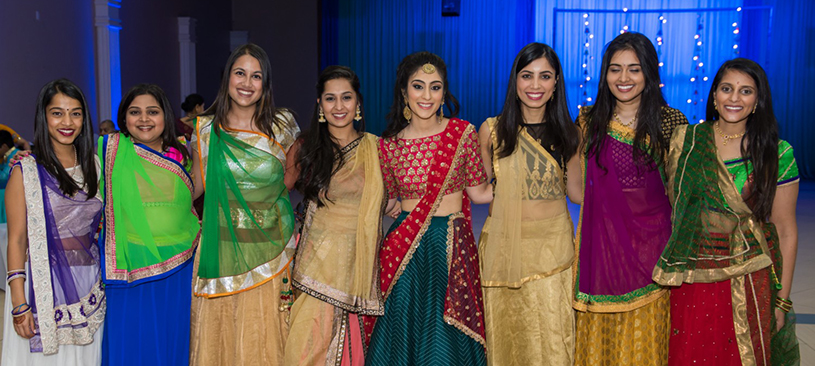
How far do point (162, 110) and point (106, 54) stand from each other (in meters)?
5.69

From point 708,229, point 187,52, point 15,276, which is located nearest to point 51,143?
point 15,276

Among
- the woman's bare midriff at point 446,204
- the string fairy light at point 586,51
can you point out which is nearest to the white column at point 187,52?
the string fairy light at point 586,51

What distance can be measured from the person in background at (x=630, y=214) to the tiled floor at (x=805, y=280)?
4.24 feet

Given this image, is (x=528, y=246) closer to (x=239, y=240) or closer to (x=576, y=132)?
(x=576, y=132)

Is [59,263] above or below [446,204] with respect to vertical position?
below

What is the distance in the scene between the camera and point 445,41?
37.2 ft

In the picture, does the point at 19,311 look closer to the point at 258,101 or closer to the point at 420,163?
the point at 258,101

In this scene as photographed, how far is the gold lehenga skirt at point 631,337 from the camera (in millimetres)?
2377

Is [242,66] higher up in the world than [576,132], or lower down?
higher up

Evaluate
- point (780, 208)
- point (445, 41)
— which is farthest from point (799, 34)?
point (780, 208)

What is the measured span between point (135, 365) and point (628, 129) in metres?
2.00

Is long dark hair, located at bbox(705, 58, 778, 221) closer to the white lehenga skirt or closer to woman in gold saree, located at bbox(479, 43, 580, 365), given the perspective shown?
woman in gold saree, located at bbox(479, 43, 580, 365)

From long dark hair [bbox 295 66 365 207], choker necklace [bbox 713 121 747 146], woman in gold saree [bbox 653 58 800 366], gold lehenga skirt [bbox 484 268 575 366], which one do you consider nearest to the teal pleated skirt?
gold lehenga skirt [bbox 484 268 575 366]

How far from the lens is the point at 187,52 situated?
10.1m
